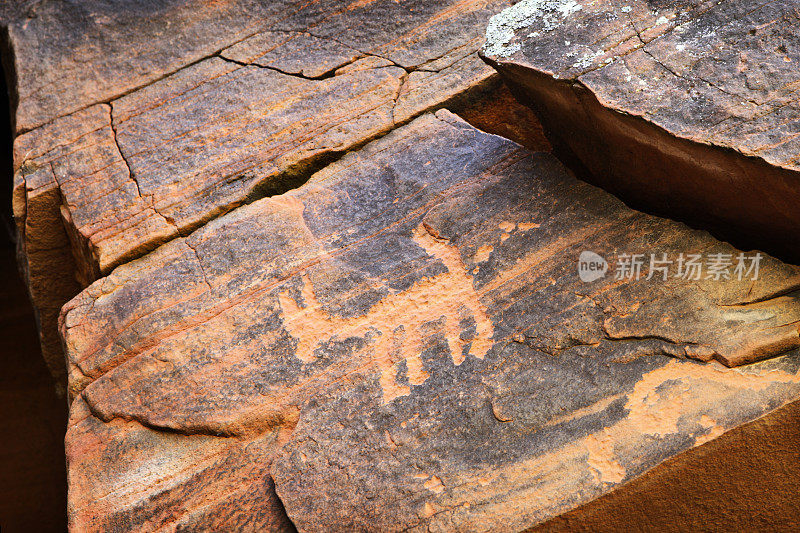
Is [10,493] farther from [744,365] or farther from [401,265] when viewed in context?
[744,365]

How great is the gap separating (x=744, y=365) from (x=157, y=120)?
251cm

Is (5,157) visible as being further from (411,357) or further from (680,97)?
(680,97)

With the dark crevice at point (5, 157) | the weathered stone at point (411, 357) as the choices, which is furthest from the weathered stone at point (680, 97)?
the dark crevice at point (5, 157)

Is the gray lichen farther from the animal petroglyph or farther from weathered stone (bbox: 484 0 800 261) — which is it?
the animal petroglyph

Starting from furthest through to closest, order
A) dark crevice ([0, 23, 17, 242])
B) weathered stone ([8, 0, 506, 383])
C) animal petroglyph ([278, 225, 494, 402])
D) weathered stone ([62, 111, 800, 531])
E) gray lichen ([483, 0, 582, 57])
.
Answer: dark crevice ([0, 23, 17, 242])
weathered stone ([8, 0, 506, 383])
gray lichen ([483, 0, 582, 57])
animal petroglyph ([278, 225, 494, 402])
weathered stone ([62, 111, 800, 531])

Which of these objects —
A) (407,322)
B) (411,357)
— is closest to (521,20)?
(407,322)

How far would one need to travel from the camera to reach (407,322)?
2.12 m

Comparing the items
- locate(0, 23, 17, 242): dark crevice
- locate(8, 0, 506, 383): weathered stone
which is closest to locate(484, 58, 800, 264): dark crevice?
locate(8, 0, 506, 383): weathered stone

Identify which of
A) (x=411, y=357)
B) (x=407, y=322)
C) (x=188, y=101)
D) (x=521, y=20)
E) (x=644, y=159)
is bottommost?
(x=411, y=357)

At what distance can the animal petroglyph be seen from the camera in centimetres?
204

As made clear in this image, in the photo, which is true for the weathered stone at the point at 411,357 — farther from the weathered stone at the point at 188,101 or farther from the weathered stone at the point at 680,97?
the weathered stone at the point at 188,101

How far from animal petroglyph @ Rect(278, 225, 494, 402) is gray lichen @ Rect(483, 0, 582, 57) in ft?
2.38

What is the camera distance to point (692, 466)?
1.78 metres

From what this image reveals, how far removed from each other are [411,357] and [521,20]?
127 centimetres
